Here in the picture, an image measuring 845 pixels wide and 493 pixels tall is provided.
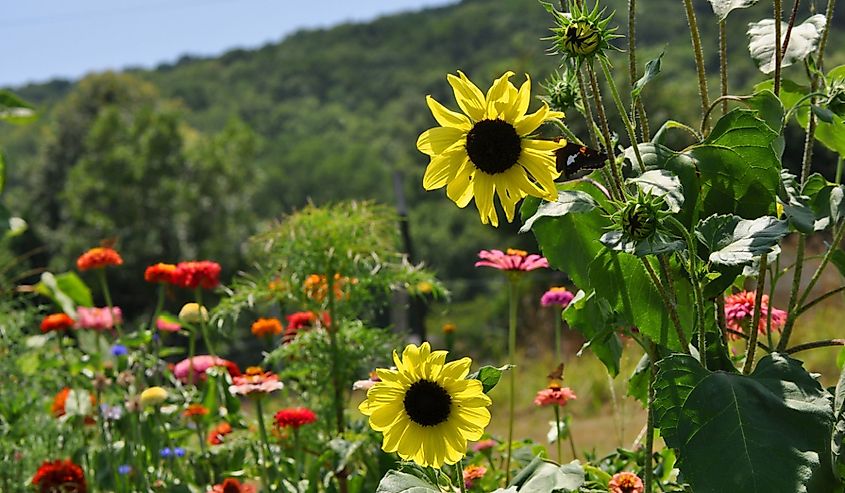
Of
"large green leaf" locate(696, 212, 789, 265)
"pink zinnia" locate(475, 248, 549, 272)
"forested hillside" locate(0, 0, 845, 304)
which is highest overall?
"large green leaf" locate(696, 212, 789, 265)

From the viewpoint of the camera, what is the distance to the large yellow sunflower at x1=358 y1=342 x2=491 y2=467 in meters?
1.07

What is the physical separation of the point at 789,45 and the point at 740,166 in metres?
0.21

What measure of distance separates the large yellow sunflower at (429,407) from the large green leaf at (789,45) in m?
0.52

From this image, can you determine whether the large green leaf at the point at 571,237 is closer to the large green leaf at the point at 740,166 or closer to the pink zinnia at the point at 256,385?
the large green leaf at the point at 740,166

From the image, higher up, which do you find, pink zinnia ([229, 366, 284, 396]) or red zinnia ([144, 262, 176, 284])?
red zinnia ([144, 262, 176, 284])

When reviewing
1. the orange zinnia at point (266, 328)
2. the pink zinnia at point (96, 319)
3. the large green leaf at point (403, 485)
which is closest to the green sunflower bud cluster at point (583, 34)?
the large green leaf at point (403, 485)

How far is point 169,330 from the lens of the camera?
2.43m

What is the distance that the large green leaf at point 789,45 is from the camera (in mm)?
1167

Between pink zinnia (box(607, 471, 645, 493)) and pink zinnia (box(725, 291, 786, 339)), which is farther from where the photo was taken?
pink zinnia (box(725, 291, 786, 339))

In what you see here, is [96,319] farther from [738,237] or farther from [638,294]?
[738,237]

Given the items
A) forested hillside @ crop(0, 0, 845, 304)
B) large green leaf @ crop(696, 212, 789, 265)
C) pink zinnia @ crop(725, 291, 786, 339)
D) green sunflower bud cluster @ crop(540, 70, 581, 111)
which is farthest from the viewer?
forested hillside @ crop(0, 0, 845, 304)

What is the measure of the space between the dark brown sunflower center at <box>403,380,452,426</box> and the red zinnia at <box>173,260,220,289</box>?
99 centimetres

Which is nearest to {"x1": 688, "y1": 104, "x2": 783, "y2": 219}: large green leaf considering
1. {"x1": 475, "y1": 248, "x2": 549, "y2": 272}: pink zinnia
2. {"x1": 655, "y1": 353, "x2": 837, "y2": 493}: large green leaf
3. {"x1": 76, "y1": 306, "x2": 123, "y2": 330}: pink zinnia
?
{"x1": 655, "y1": 353, "x2": 837, "y2": 493}: large green leaf

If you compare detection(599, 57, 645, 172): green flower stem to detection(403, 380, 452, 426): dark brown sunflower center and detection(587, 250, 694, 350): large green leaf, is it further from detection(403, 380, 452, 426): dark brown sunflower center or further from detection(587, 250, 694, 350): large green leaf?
detection(403, 380, 452, 426): dark brown sunflower center
